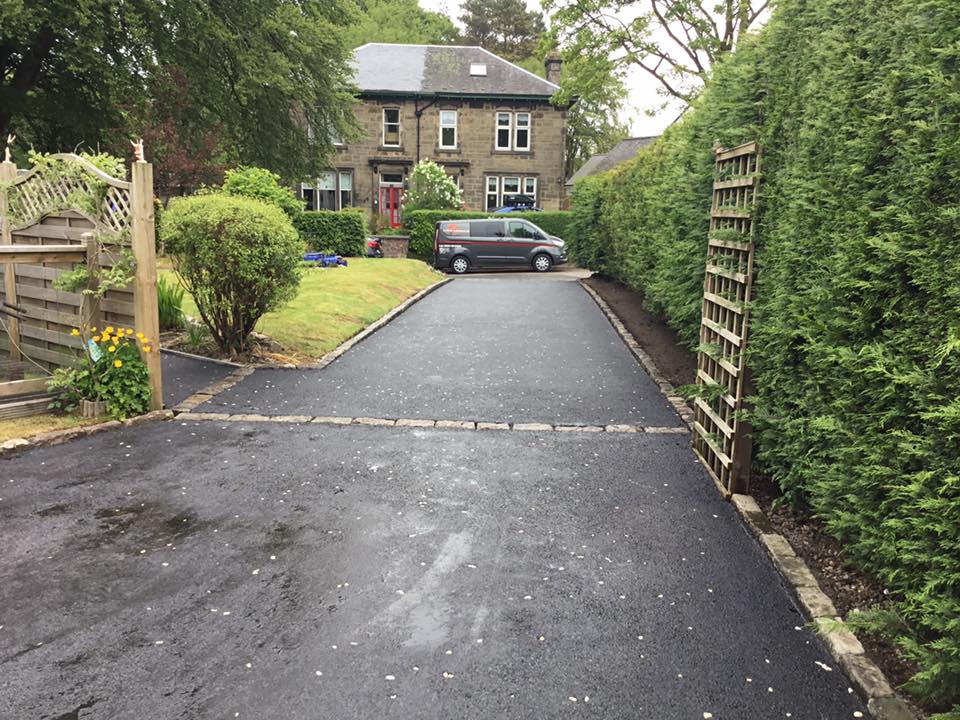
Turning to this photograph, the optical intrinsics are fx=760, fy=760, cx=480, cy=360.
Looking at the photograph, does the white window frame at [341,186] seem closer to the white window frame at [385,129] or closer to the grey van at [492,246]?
the white window frame at [385,129]

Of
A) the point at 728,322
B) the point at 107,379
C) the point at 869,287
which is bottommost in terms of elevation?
the point at 107,379

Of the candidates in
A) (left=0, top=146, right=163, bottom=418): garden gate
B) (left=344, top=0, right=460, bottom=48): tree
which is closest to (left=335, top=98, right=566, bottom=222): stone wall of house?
(left=344, top=0, right=460, bottom=48): tree

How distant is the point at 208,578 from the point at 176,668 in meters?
0.87

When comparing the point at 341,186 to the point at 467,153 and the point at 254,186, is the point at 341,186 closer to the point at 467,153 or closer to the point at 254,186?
the point at 467,153

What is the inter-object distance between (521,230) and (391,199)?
1345 cm

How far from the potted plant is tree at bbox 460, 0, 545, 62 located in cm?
6666

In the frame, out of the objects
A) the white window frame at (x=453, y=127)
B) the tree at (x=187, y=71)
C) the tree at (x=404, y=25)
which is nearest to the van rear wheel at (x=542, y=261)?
the tree at (x=187, y=71)

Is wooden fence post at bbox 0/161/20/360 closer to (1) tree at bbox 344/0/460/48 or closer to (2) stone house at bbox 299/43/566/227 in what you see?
(2) stone house at bbox 299/43/566/227

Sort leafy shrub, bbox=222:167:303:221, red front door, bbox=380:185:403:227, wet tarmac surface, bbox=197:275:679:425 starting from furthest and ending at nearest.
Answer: red front door, bbox=380:185:403:227, leafy shrub, bbox=222:167:303:221, wet tarmac surface, bbox=197:275:679:425

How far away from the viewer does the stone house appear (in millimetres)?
39188

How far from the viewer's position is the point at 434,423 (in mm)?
7289

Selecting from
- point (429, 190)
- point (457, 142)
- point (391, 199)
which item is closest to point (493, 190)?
point (457, 142)

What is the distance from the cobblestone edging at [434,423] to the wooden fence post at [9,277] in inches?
91.3

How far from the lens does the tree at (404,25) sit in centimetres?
6028
